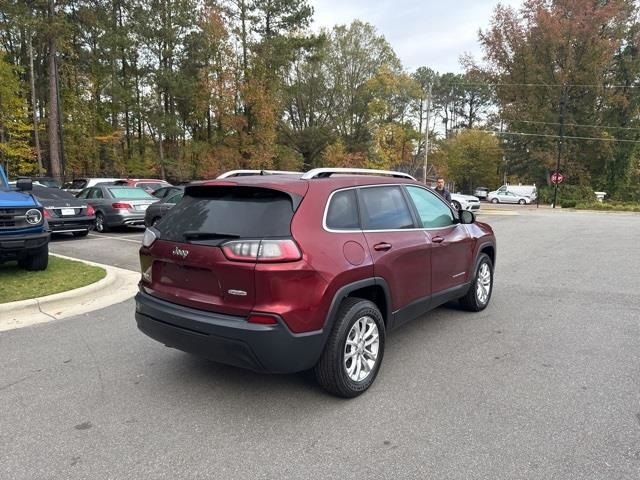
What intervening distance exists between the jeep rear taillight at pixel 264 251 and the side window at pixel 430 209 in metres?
1.88

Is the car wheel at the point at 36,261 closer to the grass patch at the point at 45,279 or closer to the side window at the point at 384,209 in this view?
the grass patch at the point at 45,279

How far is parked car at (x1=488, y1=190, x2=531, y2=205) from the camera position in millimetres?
45456

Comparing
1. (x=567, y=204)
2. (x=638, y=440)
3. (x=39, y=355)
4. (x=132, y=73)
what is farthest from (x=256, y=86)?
(x=638, y=440)

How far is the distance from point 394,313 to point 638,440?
73.2 inches

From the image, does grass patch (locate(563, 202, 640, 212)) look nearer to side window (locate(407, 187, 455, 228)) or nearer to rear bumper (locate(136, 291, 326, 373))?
side window (locate(407, 187, 455, 228))

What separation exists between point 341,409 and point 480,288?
10.4 feet

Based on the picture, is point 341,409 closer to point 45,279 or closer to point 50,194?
point 45,279

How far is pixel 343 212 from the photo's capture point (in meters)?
3.65

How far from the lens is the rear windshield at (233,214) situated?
10.6ft

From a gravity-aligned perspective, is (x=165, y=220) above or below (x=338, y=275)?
above

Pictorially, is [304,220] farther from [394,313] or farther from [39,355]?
[39,355]

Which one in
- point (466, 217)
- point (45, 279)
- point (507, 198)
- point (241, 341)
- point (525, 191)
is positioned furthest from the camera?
point (525, 191)

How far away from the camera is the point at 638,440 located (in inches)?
117

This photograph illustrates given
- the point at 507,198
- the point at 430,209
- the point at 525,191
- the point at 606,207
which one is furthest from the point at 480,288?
the point at 525,191
